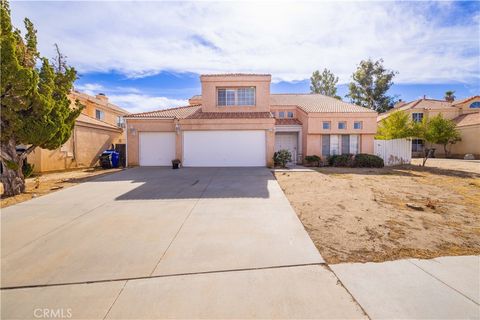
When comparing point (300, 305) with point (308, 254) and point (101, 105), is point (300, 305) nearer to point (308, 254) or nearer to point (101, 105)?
point (308, 254)

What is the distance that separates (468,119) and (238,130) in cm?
2806

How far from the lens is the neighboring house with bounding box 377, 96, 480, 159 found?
23266 mm

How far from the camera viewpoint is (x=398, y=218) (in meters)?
5.21

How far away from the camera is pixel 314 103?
20469mm

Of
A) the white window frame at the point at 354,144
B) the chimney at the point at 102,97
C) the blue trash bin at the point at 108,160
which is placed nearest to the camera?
the blue trash bin at the point at 108,160

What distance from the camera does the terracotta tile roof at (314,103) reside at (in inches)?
693

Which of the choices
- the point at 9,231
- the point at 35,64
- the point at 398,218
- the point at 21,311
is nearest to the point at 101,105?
the point at 35,64

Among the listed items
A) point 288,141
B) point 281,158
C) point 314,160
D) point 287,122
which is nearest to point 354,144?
point 314,160

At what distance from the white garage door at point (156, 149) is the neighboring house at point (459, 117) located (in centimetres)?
2245

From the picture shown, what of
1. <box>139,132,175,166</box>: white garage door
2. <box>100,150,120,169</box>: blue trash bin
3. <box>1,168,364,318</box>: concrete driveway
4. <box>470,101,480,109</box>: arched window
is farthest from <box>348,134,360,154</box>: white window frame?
<box>470,101,480,109</box>: arched window

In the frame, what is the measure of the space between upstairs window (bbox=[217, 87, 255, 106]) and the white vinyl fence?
1068 cm

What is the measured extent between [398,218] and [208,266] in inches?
185

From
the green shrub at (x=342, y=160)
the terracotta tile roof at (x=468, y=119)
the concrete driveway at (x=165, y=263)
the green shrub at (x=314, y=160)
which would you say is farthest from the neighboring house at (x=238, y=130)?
the terracotta tile roof at (x=468, y=119)

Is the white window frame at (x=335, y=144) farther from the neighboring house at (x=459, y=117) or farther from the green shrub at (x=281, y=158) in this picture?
the neighboring house at (x=459, y=117)
